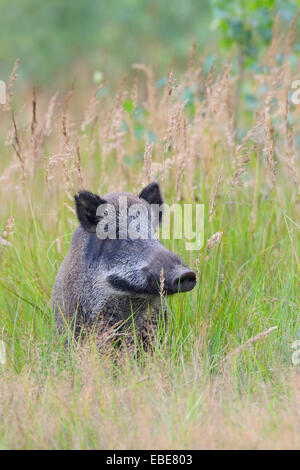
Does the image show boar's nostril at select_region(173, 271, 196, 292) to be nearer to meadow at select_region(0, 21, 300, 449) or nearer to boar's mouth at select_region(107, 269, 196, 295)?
boar's mouth at select_region(107, 269, 196, 295)

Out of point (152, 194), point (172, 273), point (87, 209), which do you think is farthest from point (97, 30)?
point (172, 273)

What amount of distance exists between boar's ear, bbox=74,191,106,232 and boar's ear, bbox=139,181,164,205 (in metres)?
0.32

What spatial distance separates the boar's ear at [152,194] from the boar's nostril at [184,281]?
80 cm

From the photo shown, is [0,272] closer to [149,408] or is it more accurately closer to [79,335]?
[79,335]

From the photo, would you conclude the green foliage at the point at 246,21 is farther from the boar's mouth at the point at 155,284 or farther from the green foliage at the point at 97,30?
the green foliage at the point at 97,30

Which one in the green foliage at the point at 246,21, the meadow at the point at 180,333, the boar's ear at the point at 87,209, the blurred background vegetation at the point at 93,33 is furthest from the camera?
the blurred background vegetation at the point at 93,33

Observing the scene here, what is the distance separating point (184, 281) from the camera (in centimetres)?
360

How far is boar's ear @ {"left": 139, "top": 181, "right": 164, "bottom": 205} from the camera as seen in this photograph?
4215 mm

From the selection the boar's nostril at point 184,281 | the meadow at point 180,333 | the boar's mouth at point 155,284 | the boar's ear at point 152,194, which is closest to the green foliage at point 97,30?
the meadow at point 180,333

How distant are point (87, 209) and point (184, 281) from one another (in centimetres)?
78

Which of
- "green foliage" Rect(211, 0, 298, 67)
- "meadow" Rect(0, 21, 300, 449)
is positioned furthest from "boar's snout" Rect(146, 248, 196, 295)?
"green foliage" Rect(211, 0, 298, 67)

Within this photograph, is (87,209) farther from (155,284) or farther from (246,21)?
(246,21)

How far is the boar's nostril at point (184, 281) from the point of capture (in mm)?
3545

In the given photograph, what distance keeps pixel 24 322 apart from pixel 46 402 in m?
1.07
